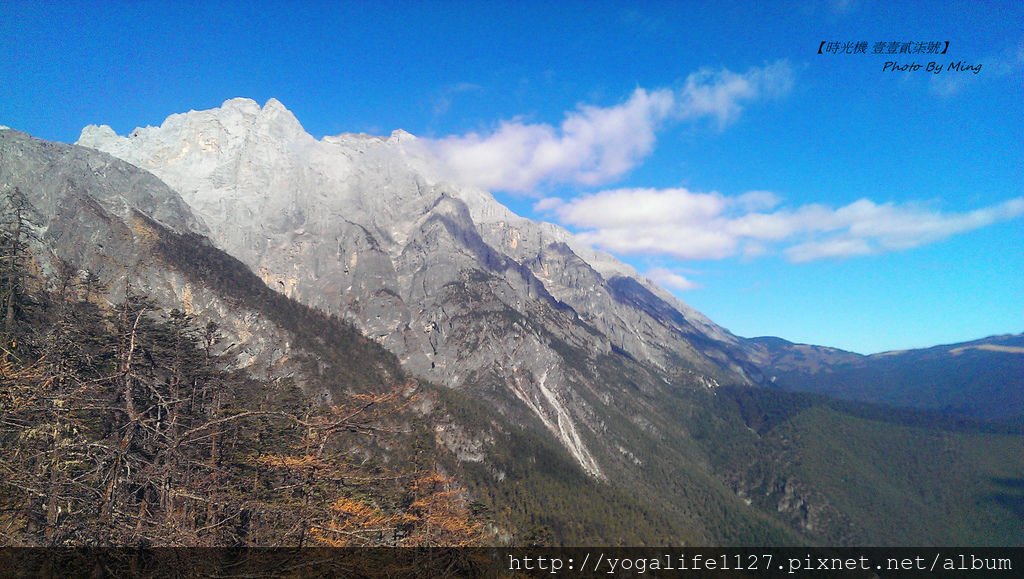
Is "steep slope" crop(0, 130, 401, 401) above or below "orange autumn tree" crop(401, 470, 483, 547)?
above

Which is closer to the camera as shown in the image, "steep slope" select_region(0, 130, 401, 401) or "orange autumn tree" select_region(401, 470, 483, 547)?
"orange autumn tree" select_region(401, 470, 483, 547)

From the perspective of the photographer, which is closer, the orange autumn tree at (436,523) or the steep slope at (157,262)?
the orange autumn tree at (436,523)

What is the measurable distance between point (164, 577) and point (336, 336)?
202m

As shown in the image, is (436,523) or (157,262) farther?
(157,262)

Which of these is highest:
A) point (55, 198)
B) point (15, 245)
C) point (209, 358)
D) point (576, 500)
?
point (55, 198)

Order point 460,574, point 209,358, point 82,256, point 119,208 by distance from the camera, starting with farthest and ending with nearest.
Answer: point 119,208 < point 82,256 < point 209,358 < point 460,574

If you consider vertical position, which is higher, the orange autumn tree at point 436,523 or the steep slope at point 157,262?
the steep slope at point 157,262

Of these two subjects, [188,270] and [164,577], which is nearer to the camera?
[164,577]

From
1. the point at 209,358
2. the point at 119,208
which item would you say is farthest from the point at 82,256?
the point at 209,358

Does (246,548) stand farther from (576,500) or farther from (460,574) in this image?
(576,500)

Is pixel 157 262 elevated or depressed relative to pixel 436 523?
elevated

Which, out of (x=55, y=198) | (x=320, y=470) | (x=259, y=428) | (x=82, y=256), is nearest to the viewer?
(x=320, y=470)

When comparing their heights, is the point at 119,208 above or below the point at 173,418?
above

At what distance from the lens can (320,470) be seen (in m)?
11.8
